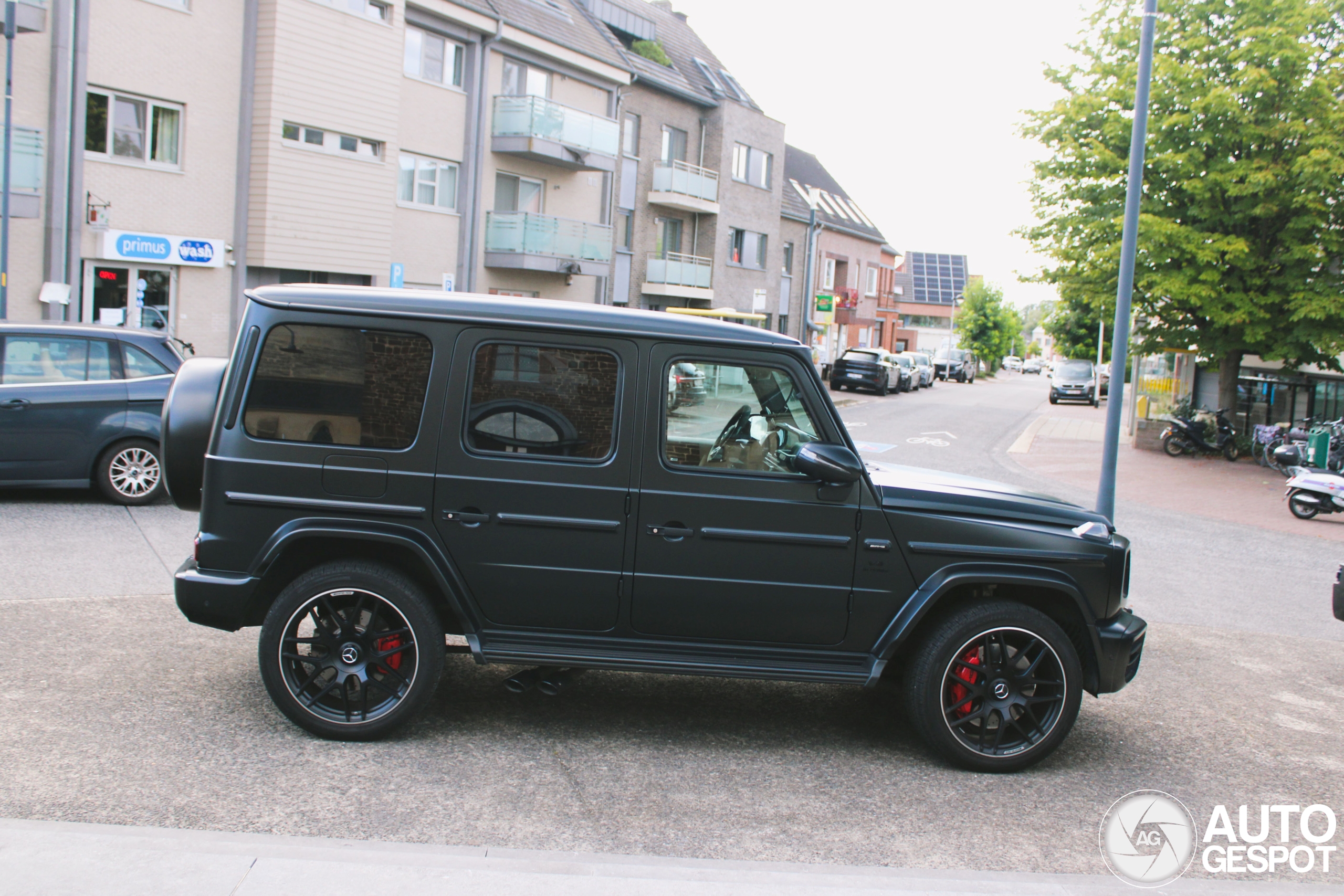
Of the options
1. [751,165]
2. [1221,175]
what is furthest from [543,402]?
[751,165]

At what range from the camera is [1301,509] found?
15344 mm

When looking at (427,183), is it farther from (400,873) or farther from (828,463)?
(400,873)

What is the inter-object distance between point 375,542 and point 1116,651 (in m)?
3.23

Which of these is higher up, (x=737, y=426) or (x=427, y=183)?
(x=427, y=183)

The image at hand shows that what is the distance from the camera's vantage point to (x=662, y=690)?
575 cm

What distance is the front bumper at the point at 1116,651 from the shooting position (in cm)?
492

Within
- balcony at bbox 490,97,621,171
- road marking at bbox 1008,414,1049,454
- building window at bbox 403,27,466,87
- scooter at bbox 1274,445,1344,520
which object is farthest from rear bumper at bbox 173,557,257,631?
balcony at bbox 490,97,621,171

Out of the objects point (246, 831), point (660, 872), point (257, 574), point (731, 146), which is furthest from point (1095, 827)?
point (731, 146)

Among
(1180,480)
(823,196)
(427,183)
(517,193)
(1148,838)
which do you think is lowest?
(1148,838)

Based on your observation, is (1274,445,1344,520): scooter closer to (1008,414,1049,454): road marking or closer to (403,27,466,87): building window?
(1008,414,1049,454): road marking

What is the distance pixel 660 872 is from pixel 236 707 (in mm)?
2414

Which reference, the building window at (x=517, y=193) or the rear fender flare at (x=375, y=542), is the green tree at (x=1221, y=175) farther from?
the rear fender flare at (x=375, y=542)

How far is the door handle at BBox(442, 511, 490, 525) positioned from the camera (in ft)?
15.4

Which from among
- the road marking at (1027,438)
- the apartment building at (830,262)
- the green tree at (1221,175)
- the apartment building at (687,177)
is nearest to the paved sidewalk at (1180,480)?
the road marking at (1027,438)
